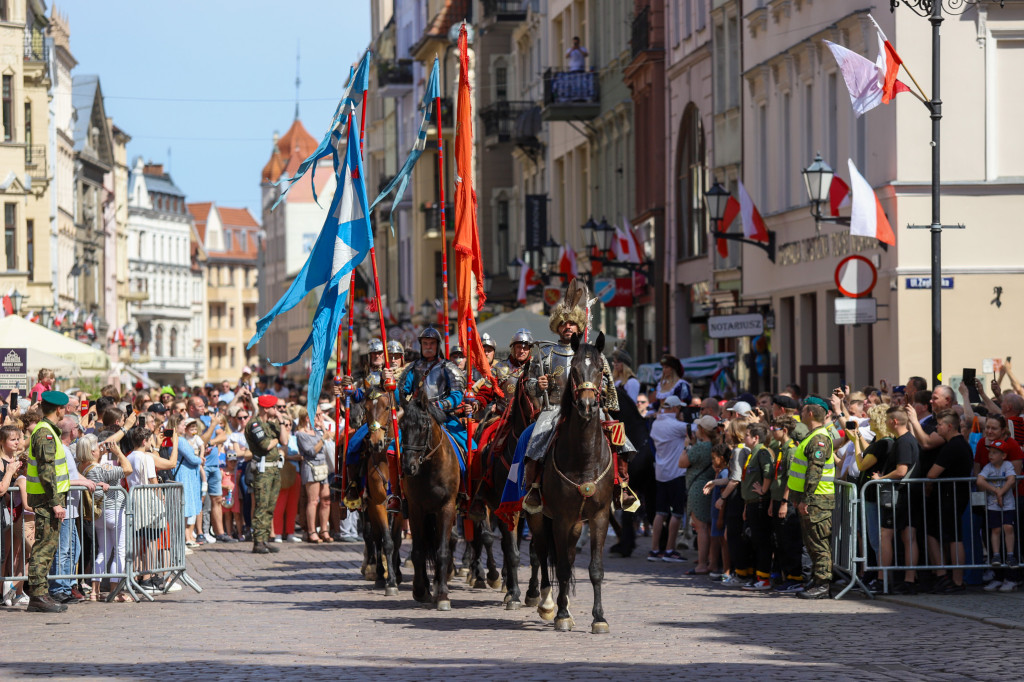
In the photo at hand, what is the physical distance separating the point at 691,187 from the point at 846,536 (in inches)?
842

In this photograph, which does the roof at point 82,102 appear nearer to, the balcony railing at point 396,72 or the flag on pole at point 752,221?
the balcony railing at point 396,72

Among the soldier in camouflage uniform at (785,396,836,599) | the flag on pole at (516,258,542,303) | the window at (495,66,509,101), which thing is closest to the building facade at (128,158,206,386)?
the window at (495,66,509,101)

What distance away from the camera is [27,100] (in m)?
60.0

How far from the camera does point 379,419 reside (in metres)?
17.1

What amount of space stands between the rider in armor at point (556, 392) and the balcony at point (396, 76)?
65.5m

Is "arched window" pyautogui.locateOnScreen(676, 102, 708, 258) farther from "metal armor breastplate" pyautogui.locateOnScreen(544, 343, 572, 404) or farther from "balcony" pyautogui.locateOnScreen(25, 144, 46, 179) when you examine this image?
"balcony" pyautogui.locateOnScreen(25, 144, 46, 179)

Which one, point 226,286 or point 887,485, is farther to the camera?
point 226,286

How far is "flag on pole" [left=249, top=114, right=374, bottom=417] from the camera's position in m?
17.4

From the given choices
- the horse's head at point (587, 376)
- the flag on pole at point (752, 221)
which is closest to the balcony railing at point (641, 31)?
the flag on pole at point (752, 221)

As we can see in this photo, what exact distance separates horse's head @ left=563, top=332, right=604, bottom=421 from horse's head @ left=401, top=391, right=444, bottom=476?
6.91 ft

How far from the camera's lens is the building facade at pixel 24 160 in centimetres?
5659

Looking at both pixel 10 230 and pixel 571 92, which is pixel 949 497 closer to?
pixel 571 92

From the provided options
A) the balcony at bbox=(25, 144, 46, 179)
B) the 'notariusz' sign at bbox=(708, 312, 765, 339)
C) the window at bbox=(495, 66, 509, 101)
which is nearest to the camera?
the 'notariusz' sign at bbox=(708, 312, 765, 339)

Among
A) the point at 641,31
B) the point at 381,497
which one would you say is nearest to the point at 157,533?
the point at 381,497
